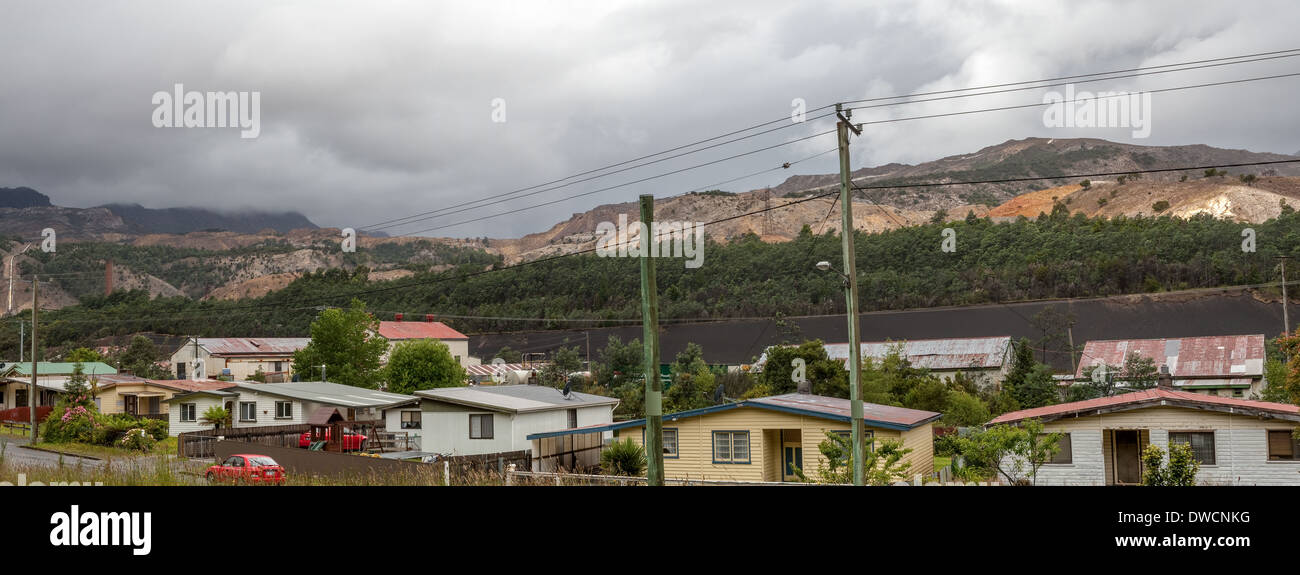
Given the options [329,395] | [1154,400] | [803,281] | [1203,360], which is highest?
[803,281]

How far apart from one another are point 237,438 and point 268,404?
980cm

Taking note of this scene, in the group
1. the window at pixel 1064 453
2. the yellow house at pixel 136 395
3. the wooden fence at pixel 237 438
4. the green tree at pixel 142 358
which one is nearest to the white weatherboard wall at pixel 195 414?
the yellow house at pixel 136 395

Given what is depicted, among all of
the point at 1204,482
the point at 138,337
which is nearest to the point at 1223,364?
the point at 1204,482

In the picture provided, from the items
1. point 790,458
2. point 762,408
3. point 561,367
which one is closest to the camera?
point 762,408

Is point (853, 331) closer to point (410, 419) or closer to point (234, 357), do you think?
point (410, 419)

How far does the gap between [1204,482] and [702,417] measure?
14850mm

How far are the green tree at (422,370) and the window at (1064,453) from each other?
42.3m

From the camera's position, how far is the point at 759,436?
29656 millimetres

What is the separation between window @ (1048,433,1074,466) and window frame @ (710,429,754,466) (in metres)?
9.33

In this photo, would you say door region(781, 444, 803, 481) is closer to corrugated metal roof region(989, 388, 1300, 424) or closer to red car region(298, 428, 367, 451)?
corrugated metal roof region(989, 388, 1300, 424)

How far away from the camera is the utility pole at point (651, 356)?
588 inches

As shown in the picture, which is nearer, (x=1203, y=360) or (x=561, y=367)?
(x=1203, y=360)

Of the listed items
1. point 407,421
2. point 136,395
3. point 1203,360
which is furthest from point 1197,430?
point 136,395

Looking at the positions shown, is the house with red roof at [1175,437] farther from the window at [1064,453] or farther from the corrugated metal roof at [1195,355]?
the corrugated metal roof at [1195,355]
